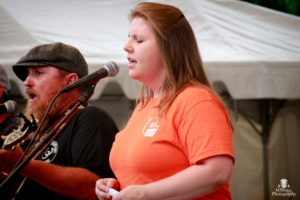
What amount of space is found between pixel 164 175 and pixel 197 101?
0.31 meters

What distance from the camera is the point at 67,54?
3084 mm

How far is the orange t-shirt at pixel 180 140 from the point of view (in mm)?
1853

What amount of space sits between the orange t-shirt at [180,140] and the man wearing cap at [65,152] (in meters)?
0.60

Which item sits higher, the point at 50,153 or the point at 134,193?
the point at 134,193

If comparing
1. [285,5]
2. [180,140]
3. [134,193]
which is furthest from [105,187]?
[285,5]

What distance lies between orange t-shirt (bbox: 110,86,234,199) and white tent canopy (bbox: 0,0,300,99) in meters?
2.70

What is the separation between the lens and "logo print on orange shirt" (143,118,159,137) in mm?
1999

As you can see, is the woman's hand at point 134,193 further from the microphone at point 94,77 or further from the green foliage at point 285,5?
the green foliage at point 285,5

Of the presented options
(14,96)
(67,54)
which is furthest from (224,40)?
(67,54)

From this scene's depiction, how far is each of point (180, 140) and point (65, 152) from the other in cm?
96

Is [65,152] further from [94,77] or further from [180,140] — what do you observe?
[180,140]

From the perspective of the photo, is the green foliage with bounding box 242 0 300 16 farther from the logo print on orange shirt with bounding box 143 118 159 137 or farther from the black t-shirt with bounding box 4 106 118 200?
the logo print on orange shirt with bounding box 143 118 159 137

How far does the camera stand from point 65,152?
107 inches

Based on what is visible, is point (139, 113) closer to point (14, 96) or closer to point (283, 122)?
point (14, 96)
